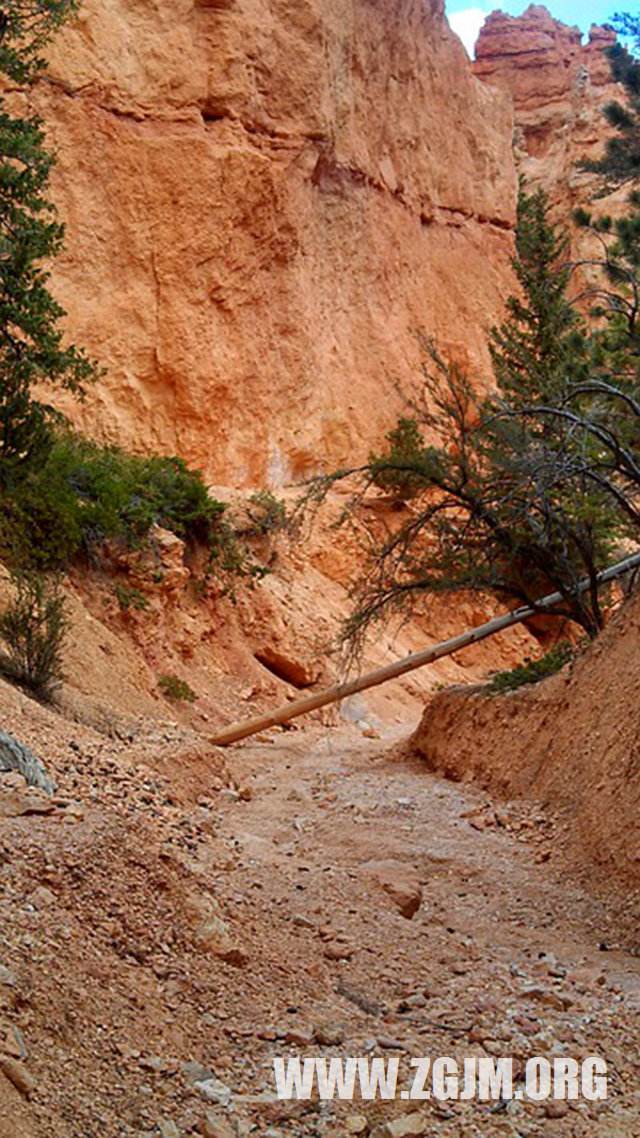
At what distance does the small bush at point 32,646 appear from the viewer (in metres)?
9.87

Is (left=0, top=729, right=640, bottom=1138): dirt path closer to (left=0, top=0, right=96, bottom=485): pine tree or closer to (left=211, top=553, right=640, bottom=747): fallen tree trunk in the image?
(left=211, top=553, right=640, bottom=747): fallen tree trunk

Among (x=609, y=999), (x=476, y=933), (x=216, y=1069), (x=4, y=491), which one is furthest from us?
(x=4, y=491)

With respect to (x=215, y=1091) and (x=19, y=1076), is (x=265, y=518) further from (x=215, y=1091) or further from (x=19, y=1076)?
(x=19, y=1076)

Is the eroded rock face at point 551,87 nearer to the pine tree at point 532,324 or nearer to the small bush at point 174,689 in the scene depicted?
the pine tree at point 532,324

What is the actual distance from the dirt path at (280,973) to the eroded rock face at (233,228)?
1652 cm

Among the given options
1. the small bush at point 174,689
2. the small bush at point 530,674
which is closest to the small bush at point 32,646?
the small bush at point 174,689

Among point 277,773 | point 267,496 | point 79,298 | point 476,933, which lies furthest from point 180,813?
point 79,298

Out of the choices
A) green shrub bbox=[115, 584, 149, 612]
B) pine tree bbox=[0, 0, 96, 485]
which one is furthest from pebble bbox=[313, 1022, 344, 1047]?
green shrub bbox=[115, 584, 149, 612]

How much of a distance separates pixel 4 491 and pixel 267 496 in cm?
824

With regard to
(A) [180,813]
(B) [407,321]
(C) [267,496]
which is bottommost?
(A) [180,813]

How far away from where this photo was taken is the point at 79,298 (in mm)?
22688

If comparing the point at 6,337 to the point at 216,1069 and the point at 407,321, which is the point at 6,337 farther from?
the point at 407,321

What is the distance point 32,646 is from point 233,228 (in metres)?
16.6

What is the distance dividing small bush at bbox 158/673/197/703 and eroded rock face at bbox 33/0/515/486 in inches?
360
